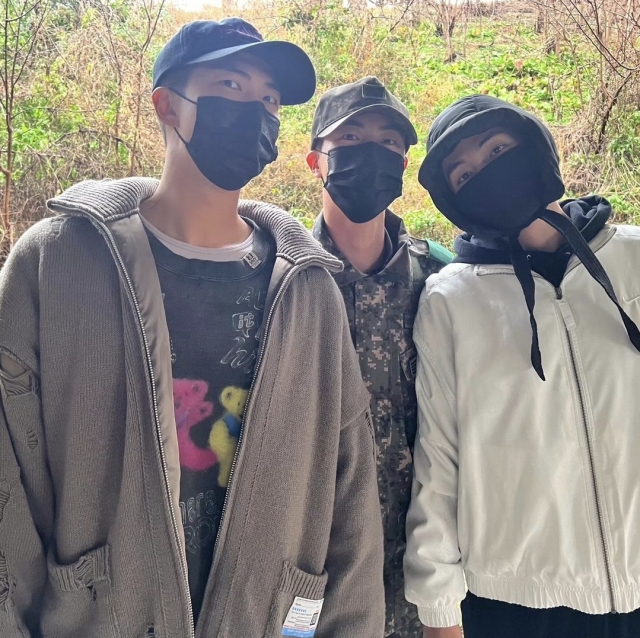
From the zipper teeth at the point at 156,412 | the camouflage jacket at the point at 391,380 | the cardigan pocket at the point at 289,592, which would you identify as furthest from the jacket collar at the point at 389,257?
the cardigan pocket at the point at 289,592

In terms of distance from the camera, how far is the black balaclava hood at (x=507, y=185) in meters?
1.22

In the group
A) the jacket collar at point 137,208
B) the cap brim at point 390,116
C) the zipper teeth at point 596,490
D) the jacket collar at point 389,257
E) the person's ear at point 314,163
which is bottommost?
the zipper teeth at point 596,490

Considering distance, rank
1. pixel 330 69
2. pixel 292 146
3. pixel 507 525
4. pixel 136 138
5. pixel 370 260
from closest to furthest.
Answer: pixel 507 525
pixel 370 260
pixel 136 138
pixel 292 146
pixel 330 69

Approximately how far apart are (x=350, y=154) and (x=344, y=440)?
0.76 meters

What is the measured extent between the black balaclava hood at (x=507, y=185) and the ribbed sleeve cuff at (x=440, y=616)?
59 cm

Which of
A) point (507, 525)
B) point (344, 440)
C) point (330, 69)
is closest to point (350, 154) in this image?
point (344, 440)

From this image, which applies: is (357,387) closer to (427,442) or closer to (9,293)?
(427,442)

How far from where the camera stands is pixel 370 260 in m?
1.53

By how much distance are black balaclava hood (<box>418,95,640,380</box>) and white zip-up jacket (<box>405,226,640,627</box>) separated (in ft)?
0.18

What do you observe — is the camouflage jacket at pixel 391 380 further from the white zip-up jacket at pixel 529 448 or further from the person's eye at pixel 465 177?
the person's eye at pixel 465 177

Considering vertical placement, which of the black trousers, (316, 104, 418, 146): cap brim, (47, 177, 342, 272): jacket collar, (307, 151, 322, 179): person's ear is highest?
(316, 104, 418, 146): cap brim

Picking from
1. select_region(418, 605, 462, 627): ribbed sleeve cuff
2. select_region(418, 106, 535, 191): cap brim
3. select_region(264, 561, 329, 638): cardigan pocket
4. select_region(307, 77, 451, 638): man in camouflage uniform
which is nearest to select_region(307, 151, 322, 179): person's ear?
select_region(307, 77, 451, 638): man in camouflage uniform

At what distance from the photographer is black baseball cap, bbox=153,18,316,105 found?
3.84ft

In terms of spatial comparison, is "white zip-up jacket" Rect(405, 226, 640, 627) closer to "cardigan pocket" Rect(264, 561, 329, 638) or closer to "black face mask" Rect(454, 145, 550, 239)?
"black face mask" Rect(454, 145, 550, 239)
